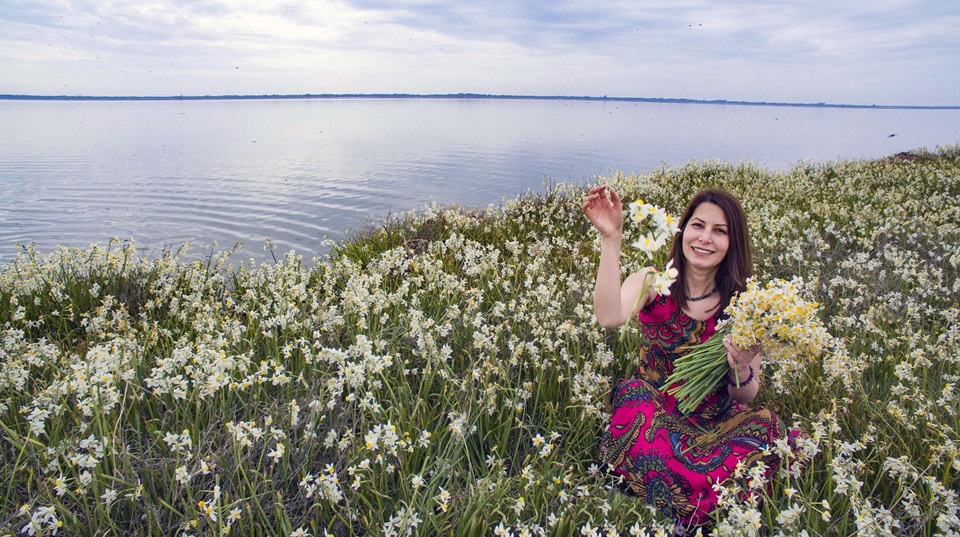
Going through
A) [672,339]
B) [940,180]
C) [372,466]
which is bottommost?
[372,466]

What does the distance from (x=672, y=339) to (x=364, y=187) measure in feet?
61.5

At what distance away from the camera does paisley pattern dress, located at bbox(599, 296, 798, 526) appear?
12.2 ft

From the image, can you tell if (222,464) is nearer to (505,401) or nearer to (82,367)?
(82,367)

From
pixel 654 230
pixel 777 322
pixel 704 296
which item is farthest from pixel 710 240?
pixel 654 230

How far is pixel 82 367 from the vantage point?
338 cm

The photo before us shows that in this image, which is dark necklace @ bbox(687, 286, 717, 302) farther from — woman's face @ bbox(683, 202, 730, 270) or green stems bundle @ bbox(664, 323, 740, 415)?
green stems bundle @ bbox(664, 323, 740, 415)

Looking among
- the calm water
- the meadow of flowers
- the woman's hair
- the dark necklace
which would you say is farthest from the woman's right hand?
the calm water

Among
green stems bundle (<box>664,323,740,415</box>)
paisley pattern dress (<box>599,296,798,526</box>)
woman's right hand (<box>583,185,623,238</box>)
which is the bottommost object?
paisley pattern dress (<box>599,296,798,526</box>)

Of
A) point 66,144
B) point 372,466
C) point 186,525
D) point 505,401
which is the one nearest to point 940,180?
point 505,401

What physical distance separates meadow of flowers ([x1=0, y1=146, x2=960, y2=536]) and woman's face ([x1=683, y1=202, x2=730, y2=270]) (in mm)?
918

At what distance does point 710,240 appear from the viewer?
4.09m

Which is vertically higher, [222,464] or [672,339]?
[672,339]

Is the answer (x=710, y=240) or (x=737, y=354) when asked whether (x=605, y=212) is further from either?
(x=737, y=354)

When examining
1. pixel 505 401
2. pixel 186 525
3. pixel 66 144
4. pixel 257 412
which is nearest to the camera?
pixel 186 525
